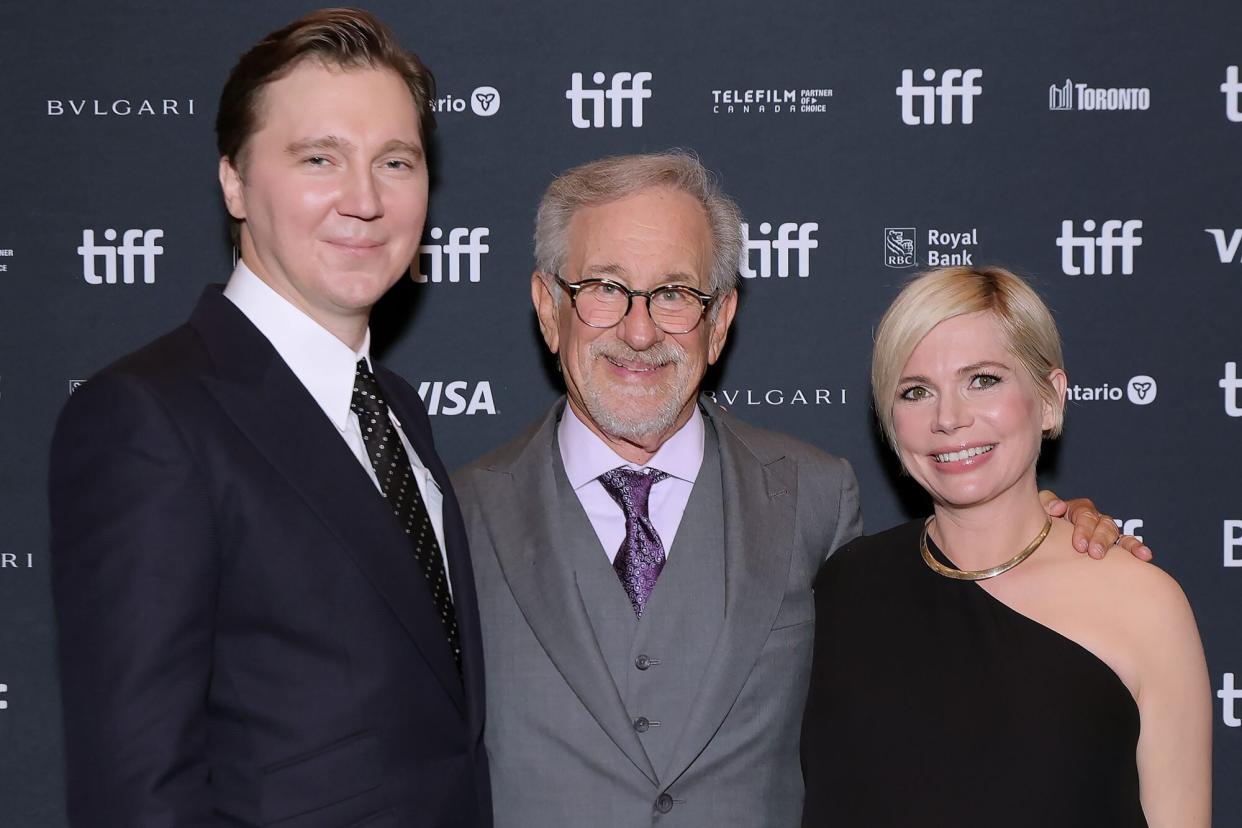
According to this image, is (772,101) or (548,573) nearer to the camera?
(548,573)

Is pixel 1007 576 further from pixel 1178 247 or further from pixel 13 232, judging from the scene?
pixel 13 232

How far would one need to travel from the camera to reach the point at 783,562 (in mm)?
2162

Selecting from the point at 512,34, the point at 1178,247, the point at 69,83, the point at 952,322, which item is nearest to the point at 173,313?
the point at 69,83

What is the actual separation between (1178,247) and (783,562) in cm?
157

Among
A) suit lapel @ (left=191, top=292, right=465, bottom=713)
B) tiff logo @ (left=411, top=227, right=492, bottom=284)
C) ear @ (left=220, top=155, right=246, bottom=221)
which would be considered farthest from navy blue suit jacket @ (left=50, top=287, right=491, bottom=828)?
tiff logo @ (left=411, top=227, right=492, bottom=284)

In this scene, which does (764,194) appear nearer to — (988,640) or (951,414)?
(951,414)

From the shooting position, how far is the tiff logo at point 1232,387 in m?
2.94

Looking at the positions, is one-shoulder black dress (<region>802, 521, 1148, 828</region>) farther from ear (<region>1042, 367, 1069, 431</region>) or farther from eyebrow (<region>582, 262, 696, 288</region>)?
eyebrow (<region>582, 262, 696, 288</region>)

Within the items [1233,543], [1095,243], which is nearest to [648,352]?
[1095,243]

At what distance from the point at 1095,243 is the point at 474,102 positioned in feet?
5.52

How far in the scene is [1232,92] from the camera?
2.91 meters

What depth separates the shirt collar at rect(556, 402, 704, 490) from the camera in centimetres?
224

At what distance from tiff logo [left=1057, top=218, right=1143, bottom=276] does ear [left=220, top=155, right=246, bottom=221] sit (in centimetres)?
211

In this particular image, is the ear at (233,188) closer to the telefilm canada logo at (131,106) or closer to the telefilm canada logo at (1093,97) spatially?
the telefilm canada logo at (131,106)
